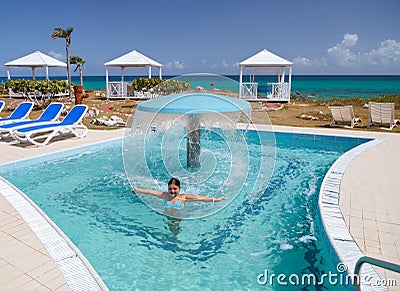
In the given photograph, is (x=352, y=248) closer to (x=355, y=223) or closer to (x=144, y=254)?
(x=355, y=223)

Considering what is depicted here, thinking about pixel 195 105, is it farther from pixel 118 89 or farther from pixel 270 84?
pixel 118 89

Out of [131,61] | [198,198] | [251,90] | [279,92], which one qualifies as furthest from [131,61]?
[198,198]

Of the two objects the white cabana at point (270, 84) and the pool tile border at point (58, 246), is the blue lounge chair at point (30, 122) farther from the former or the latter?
the white cabana at point (270, 84)

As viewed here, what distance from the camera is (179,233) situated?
383 cm

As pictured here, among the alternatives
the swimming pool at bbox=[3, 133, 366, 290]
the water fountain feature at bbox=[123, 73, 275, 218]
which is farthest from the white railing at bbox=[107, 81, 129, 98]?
the swimming pool at bbox=[3, 133, 366, 290]

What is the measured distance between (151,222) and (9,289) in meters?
1.94

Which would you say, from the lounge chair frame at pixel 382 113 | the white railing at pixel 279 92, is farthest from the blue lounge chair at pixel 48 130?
the white railing at pixel 279 92

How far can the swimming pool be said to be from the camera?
304 centimetres

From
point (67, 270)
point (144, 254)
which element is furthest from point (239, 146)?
point (67, 270)

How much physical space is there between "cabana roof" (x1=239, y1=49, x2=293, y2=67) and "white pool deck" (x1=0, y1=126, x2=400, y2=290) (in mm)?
11200

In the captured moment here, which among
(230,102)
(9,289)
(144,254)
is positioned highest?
(230,102)

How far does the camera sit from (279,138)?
946 cm

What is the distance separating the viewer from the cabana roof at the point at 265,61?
16578 millimetres

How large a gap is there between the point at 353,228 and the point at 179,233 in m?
2.02
